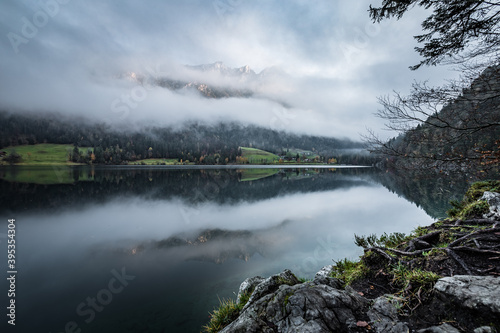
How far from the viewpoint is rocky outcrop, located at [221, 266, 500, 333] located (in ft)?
11.3

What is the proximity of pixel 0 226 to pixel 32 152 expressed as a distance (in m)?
223

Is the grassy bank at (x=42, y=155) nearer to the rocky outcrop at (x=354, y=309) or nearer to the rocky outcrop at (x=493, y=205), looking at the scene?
the rocky outcrop at (x=354, y=309)

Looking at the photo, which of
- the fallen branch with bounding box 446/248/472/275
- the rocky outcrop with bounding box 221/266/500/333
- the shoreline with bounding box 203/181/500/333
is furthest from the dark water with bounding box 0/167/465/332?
the fallen branch with bounding box 446/248/472/275

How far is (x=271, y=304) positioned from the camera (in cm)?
488

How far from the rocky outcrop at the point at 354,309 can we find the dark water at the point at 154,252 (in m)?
5.37

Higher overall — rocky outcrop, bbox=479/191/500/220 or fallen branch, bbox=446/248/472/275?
rocky outcrop, bbox=479/191/500/220

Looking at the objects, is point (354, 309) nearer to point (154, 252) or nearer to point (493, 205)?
point (493, 205)

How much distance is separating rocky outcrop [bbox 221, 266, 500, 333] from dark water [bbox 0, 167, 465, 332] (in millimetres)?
5369

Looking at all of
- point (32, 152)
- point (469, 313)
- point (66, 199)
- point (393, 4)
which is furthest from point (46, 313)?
point (32, 152)

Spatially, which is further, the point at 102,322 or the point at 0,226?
the point at 0,226

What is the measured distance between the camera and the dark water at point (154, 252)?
863 centimetres

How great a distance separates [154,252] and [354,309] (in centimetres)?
1408

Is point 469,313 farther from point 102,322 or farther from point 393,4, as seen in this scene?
point 102,322

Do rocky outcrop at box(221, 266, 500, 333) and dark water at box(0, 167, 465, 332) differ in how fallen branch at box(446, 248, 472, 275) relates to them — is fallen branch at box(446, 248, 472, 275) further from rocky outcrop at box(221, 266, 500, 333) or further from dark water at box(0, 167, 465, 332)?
dark water at box(0, 167, 465, 332)
